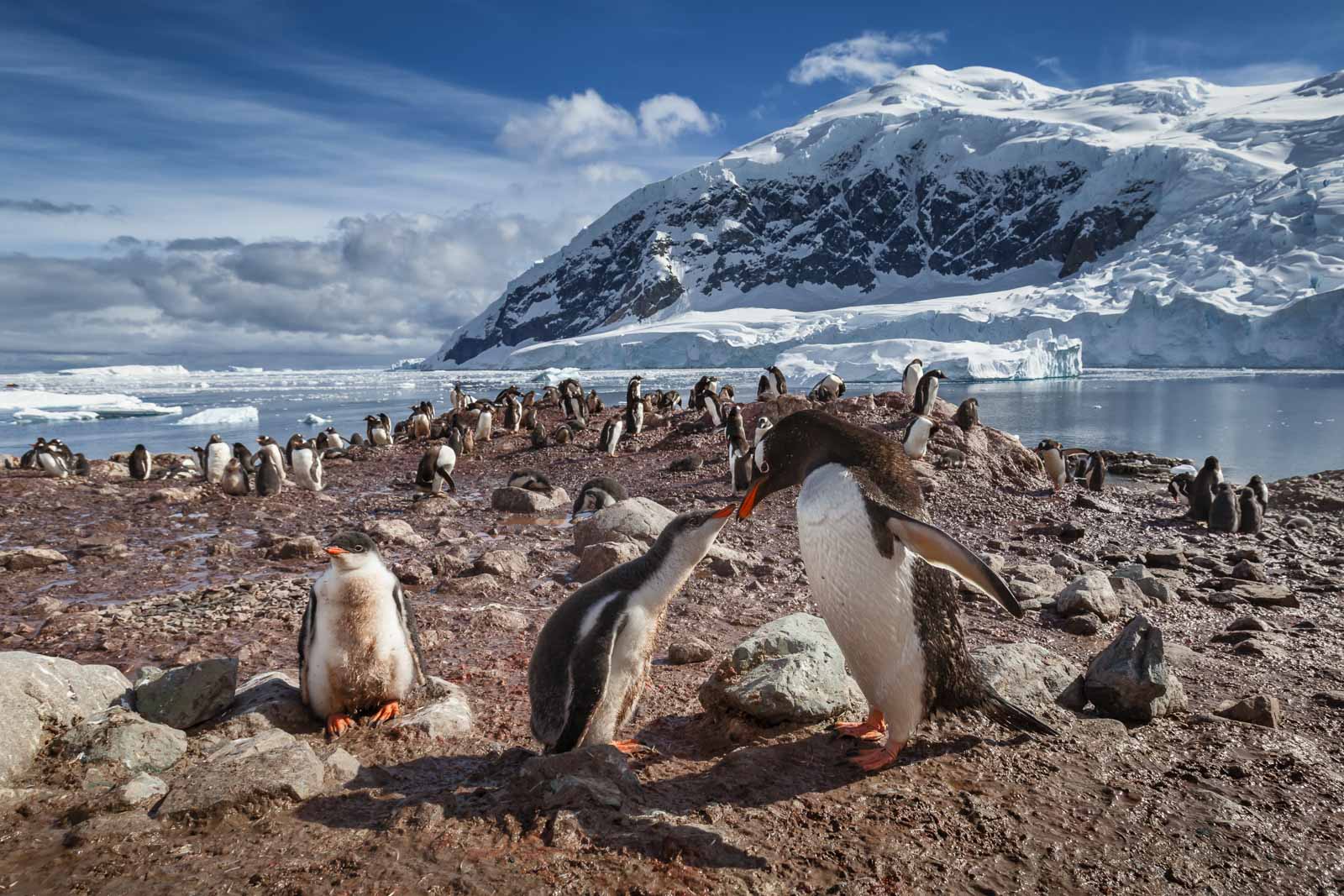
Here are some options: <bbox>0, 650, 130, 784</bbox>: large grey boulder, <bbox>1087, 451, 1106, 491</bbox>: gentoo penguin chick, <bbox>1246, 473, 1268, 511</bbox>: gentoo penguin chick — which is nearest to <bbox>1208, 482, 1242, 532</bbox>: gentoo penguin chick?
<bbox>1246, 473, 1268, 511</bbox>: gentoo penguin chick

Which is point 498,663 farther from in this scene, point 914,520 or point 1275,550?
point 1275,550

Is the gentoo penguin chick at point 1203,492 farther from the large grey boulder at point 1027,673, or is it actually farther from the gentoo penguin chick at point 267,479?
the gentoo penguin chick at point 267,479

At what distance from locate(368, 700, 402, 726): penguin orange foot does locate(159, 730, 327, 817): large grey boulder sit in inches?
24.8

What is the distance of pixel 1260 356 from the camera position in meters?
57.6

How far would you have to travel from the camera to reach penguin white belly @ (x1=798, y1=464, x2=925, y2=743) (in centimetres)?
315

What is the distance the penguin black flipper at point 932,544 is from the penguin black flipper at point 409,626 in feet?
6.91

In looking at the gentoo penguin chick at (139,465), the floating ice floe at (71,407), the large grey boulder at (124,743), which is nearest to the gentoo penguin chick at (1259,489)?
the large grey boulder at (124,743)

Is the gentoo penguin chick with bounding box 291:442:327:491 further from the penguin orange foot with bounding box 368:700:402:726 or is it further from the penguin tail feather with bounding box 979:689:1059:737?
the penguin tail feather with bounding box 979:689:1059:737

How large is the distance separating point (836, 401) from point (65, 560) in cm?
1147

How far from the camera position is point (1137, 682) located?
3.60 metres

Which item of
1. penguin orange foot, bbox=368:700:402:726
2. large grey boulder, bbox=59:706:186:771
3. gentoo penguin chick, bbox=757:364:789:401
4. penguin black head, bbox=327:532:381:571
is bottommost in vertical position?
penguin orange foot, bbox=368:700:402:726

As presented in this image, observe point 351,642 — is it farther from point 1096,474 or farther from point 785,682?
point 1096,474

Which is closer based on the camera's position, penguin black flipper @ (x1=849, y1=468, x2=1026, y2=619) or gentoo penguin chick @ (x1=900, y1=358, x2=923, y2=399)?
penguin black flipper @ (x1=849, y1=468, x2=1026, y2=619)

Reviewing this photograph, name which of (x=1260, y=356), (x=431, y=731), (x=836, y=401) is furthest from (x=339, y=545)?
(x=1260, y=356)
